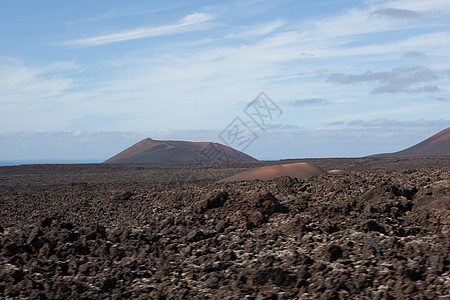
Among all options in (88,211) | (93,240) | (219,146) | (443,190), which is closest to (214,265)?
(93,240)

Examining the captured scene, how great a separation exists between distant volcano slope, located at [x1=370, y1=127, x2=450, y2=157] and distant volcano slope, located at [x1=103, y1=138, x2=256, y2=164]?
3203cm

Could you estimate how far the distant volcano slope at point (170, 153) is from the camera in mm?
91438

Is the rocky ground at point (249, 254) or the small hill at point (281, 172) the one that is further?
the small hill at point (281, 172)

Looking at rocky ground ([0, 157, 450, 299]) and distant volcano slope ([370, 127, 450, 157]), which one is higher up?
distant volcano slope ([370, 127, 450, 157])

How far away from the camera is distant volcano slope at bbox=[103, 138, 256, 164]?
91.4 metres

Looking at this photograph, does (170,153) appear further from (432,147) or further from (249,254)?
(249,254)

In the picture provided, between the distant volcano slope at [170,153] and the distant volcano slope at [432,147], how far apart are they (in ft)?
105

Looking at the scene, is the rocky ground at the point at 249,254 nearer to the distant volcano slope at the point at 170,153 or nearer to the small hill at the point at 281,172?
the small hill at the point at 281,172

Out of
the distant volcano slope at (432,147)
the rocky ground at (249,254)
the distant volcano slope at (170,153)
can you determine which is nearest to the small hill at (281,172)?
the rocky ground at (249,254)

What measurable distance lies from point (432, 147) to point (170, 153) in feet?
163

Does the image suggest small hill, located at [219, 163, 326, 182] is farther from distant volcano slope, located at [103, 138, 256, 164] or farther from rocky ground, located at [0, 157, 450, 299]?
distant volcano slope, located at [103, 138, 256, 164]

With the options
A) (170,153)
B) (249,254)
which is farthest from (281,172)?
(170,153)

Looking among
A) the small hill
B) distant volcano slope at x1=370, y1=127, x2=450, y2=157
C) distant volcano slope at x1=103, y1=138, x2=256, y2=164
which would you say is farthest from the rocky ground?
distant volcano slope at x1=370, y1=127, x2=450, y2=157

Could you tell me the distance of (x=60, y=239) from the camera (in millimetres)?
6996
